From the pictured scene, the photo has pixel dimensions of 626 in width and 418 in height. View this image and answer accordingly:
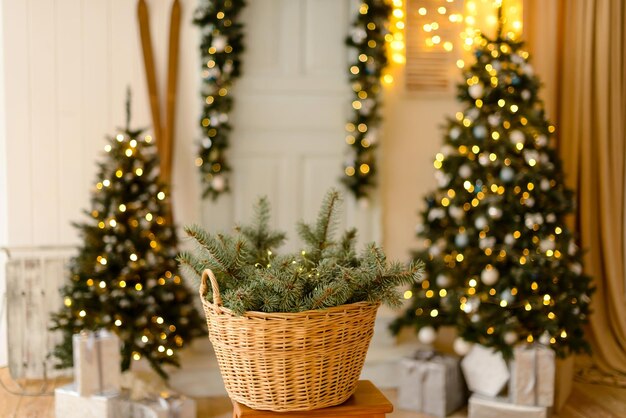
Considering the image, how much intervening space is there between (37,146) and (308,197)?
1516mm

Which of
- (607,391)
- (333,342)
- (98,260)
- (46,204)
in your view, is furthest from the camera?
(46,204)

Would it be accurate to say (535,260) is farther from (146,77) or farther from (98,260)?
(146,77)

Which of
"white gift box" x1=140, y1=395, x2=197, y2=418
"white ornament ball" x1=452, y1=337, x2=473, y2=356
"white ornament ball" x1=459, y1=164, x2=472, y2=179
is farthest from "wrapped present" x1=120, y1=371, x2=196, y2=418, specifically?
"white ornament ball" x1=459, y1=164, x2=472, y2=179

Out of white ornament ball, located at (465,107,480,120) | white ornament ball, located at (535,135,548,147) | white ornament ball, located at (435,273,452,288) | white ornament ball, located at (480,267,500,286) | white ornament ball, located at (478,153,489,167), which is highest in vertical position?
white ornament ball, located at (465,107,480,120)

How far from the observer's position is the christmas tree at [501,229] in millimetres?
3281

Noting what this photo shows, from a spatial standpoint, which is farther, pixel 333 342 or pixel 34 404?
pixel 34 404

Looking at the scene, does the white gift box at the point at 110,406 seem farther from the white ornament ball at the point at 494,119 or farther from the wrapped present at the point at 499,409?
the white ornament ball at the point at 494,119

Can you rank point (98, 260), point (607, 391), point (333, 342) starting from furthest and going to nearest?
point (607, 391) → point (98, 260) → point (333, 342)

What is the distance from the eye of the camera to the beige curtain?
395 centimetres

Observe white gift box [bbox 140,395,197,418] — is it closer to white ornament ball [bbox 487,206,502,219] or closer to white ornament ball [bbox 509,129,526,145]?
white ornament ball [bbox 487,206,502,219]

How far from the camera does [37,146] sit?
12.8 ft

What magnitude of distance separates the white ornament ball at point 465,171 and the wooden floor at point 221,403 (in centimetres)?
114

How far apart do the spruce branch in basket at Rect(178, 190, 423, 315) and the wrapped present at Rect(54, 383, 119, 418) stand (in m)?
1.50

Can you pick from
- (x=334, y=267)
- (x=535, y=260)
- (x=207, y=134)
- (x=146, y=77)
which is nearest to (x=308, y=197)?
(x=207, y=134)
